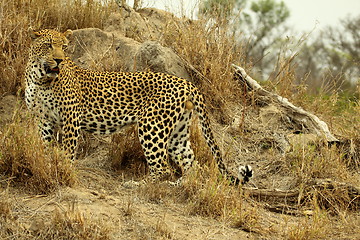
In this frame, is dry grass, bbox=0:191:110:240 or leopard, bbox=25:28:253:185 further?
leopard, bbox=25:28:253:185

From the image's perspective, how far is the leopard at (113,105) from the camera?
7469 millimetres

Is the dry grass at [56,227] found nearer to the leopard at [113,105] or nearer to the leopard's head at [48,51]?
the leopard at [113,105]

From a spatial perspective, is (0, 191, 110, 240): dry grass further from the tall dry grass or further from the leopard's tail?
the tall dry grass

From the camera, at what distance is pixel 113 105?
7809mm

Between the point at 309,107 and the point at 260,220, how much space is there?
4490 millimetres

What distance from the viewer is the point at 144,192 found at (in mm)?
7039

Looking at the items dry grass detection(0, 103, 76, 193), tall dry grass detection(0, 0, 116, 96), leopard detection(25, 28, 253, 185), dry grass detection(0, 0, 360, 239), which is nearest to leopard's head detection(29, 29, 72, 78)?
leopard detection(25, 28, 253, 185)

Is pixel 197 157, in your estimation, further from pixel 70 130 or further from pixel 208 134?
pixel 70 130

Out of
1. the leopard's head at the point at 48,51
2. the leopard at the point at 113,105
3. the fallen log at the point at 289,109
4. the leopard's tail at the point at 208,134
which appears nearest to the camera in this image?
the leopard's head at the point at 48,51

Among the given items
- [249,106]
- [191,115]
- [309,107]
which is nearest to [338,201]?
[191,115]

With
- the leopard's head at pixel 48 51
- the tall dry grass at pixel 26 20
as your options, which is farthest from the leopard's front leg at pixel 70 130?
the tall dry grass at pixel 26 20

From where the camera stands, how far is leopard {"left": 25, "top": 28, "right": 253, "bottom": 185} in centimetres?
747

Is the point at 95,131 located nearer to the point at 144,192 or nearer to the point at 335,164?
the point at 144,192

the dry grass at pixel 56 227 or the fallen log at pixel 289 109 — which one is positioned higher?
the fallen log at pixel 289 109
